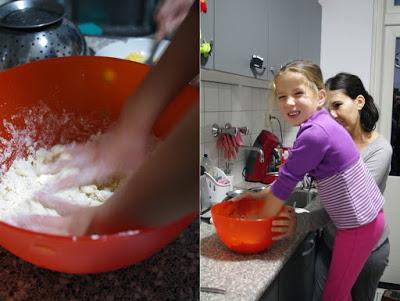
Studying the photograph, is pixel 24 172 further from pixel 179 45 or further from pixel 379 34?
pixel 379 34

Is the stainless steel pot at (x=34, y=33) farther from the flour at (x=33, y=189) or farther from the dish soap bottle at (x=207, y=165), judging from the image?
the dish soap bottle at (x=207, y=165)

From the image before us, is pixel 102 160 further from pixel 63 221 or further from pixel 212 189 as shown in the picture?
pixel 212 189

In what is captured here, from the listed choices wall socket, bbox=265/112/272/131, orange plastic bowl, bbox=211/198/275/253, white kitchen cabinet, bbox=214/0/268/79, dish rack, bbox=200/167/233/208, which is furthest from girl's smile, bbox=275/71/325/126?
wall socket, bbox=265/112/272/131

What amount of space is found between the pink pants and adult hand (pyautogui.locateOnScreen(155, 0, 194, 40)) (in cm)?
114

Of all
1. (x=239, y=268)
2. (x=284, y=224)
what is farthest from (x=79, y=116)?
(x=284, y=224)

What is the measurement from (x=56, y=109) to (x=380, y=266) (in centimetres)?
146

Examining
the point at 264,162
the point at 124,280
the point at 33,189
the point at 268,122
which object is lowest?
the point at 264,162

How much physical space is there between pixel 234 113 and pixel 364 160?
87 cm

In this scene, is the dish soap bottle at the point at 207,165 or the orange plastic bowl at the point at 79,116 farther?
the dish soap bottle at the point at 207,165

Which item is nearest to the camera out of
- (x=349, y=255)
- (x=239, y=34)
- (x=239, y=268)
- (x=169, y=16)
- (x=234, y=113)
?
(x=169, y=16)

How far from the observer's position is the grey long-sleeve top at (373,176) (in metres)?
1.52

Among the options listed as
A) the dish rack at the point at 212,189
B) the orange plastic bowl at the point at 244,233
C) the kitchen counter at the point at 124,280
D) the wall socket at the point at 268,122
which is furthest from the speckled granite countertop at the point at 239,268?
the wall socket at the point at 268,122

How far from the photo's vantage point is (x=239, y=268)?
1.20m

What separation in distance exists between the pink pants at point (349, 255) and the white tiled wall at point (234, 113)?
58cm
